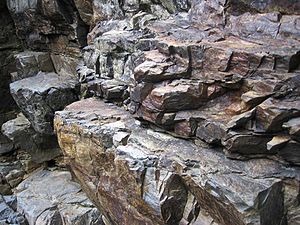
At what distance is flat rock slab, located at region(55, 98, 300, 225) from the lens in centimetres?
555

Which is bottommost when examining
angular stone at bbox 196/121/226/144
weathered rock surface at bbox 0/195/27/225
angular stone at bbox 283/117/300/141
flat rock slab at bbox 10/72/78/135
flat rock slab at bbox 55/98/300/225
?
weathered rock surface at bbox 0/195/27/225

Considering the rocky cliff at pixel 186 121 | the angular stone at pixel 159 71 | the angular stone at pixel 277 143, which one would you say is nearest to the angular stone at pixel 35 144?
the rocky cliff at pixel 186 121

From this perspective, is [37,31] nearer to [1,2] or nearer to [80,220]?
[1,2]

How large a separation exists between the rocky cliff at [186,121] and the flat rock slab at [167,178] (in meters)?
0.02

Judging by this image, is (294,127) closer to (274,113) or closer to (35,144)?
(274,113)

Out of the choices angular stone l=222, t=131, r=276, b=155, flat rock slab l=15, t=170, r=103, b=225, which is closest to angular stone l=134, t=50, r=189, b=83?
angular stone l=222, t=131, r=276, b=155

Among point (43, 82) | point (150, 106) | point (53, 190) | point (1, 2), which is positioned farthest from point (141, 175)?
point (1, 2)

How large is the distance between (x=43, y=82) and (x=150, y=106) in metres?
8.21

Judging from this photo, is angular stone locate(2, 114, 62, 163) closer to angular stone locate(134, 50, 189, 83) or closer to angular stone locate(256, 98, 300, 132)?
angular stone locate(134, 50, 189, 83)

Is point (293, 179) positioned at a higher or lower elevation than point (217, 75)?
lower

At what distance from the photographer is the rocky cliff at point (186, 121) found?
5.68m

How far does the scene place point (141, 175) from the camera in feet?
22.3

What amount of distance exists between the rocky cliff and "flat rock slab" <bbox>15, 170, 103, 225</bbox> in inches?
1.6

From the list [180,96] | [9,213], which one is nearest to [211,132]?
[180,96]
